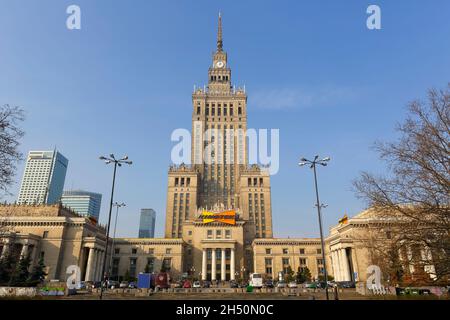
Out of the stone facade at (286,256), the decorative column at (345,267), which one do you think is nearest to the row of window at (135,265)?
the stone facade at (286,256)

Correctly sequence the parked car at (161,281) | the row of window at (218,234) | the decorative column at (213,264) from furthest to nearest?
the row of window at (218,234), the decorative column at (213,264), the parked car at (161,281)

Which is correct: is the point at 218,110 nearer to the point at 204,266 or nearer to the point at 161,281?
the point at 204,266

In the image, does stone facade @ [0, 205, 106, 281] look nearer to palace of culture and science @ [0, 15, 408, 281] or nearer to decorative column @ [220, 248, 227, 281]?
palace of culture and science @ [0, 15, 408, 281]

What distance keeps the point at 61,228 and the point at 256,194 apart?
73716mm

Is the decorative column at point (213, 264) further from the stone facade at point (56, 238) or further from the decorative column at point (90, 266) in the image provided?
the decorative column at point (90, 266)

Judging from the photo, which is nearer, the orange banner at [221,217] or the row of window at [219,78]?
the orange banner at [221,217]

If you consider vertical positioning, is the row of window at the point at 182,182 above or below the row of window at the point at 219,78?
below

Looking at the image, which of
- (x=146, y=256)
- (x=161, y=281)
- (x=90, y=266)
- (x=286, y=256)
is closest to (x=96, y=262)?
(x=90, y=266)

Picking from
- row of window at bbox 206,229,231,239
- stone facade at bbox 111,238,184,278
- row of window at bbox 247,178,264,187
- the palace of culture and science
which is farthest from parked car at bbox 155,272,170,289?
row of window at bbox 247,178,264,187

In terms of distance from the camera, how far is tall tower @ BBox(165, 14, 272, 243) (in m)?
121

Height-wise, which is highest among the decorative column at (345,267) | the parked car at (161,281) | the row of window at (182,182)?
the row of window at (182,182)

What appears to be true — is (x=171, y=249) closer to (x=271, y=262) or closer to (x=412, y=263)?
(x=271, y=262)

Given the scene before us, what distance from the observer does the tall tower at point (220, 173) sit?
121250 millimetres
